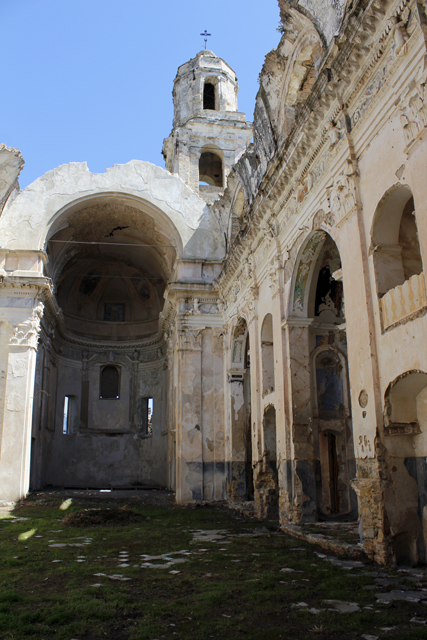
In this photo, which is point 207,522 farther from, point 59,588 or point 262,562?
point 59,588

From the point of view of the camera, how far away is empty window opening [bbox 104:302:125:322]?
27578mm

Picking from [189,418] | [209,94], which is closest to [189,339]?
[189,418]

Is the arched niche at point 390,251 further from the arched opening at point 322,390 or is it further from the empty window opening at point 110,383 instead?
the empty window opening at point 110,383

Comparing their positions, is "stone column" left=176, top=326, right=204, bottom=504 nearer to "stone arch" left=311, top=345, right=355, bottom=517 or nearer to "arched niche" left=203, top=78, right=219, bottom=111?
"stone arch" left=311, top=345, right=355, bottom=517

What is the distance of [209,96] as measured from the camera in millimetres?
27922

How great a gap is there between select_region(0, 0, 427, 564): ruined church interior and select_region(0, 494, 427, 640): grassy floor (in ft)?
5.23

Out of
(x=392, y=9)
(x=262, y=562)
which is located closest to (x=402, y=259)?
(x=392, y=9)

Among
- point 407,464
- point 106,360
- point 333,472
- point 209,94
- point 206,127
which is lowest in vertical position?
point 333,472

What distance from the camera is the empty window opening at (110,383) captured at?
26234 mm

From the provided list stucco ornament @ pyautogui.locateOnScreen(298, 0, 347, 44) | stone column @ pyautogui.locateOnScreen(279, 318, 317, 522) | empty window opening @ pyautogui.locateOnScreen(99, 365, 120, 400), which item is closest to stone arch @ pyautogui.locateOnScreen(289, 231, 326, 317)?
stone column @ pyautogui.locateOnScreen(279, 318, 317, 522)

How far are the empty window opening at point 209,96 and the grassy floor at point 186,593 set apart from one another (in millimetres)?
23857

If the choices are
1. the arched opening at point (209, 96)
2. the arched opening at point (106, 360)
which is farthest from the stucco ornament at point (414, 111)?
the arched opening at point (209, 96)

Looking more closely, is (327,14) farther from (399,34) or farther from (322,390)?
(322,390)

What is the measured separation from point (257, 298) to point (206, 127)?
14.8 m
